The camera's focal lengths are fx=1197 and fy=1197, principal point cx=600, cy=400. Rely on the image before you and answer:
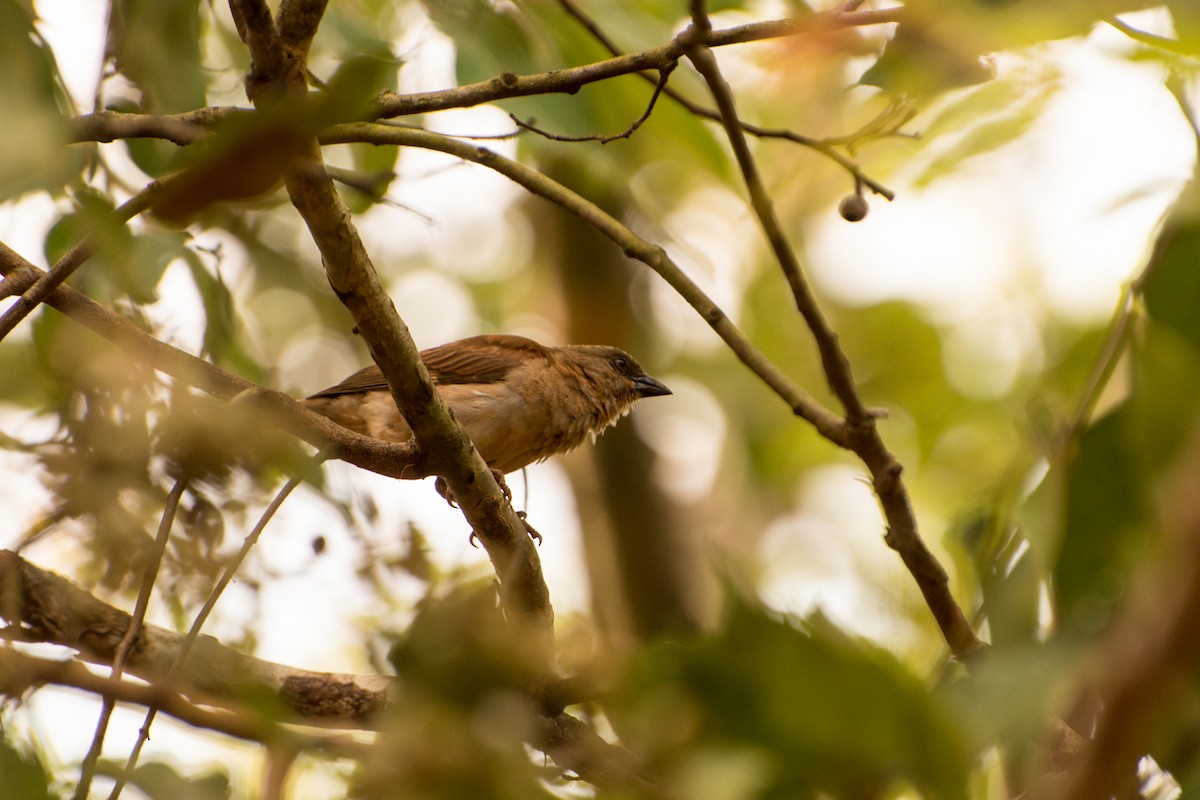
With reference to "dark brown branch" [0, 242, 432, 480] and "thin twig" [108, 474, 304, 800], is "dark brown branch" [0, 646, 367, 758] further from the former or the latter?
"dark brown branch" [0, 242, 432, 480]

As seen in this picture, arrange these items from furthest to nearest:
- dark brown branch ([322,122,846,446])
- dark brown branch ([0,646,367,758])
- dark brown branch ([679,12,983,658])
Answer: dark brown branch ([679,12,983,658])
dark brown branch ([322,122,846,446])
dark brown branch ([0,646,367,758])

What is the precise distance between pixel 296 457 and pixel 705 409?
709 centimetres

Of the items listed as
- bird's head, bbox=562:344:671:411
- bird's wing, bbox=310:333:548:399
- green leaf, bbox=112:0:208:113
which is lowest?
green leaf, bbox=112:0:208:113

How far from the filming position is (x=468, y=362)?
610 cm

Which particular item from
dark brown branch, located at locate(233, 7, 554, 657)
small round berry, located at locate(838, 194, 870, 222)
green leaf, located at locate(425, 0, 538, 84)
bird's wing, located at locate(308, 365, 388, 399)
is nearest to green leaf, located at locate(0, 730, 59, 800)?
dark brown branch, located at locate(233, 7, 554, 657)

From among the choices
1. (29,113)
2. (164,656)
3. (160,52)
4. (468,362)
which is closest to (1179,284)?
(29,113)

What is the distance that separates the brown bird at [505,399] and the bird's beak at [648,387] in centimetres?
18

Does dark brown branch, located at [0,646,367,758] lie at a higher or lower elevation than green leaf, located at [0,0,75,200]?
lower

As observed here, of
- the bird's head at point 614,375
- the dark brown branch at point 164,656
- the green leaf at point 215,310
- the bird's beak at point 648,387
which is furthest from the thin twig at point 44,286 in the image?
the bird's beak at point 648,387

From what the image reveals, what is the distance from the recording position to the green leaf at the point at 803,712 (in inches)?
47.3

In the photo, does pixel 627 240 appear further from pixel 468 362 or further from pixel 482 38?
pixel 468 362

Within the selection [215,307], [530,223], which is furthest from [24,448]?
[530,223]

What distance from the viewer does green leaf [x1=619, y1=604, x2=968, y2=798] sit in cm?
120

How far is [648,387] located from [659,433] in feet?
8.07
